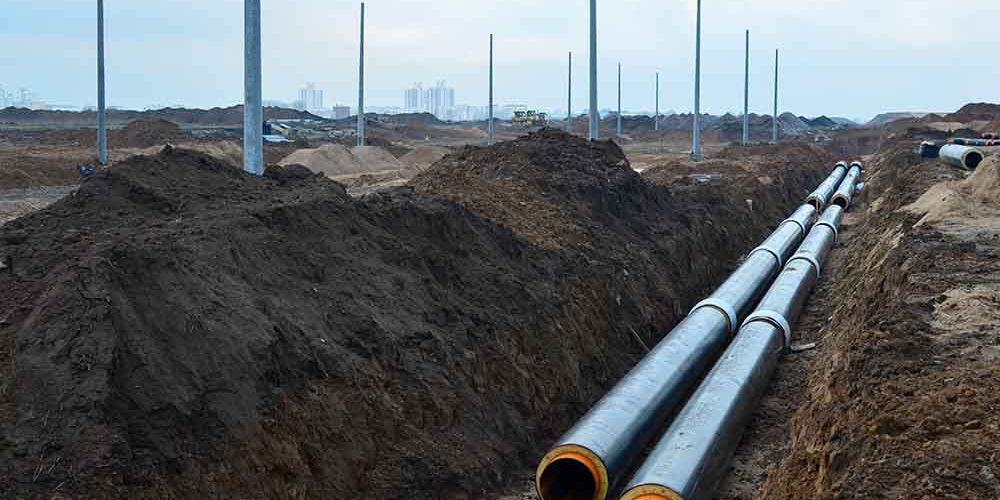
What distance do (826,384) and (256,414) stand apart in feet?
17.3

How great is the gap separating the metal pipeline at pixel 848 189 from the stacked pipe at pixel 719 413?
1477 centimetres

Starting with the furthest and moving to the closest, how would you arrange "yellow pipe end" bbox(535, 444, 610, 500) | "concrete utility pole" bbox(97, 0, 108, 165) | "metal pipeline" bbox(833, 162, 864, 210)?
1. "metal pipeline" bbox(833, 162, 864, 210)
2. "concrete utility pole" bbox(97, 0, 108, 165)
3. "yellow pipe end" bbox(535, 444, 610, 500)

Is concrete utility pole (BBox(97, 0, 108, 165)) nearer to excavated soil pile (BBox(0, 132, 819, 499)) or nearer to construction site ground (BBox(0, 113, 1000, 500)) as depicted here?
construction site ground (BBox(0, 113, 1000, 500))

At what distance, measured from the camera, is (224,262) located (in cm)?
967

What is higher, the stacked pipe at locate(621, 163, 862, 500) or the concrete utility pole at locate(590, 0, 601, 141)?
the concrete utility pole at locate(590, 0, 601, 141)

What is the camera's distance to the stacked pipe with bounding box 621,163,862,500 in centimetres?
811

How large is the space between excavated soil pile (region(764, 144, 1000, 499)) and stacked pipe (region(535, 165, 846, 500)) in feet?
4.25

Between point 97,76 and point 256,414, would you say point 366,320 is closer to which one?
point 256,414

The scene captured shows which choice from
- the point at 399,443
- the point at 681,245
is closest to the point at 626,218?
the point at 681,245

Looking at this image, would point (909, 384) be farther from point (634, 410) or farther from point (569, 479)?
point (569, 479)

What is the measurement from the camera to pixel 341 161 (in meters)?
38.9

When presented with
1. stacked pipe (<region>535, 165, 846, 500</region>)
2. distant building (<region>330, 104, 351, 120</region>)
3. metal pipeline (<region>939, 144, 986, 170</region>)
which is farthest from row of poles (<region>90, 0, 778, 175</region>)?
distant building (<region>330, 104, 351, 120</region>)

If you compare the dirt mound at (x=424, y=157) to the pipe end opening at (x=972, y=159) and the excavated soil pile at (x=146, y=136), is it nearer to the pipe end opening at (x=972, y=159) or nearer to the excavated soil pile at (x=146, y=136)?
the excavated soil pile at (x=146, y=136)

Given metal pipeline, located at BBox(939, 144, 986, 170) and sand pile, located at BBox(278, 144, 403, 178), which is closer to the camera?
metal pipeline, located at BBox(939, 144, 986, 170)
